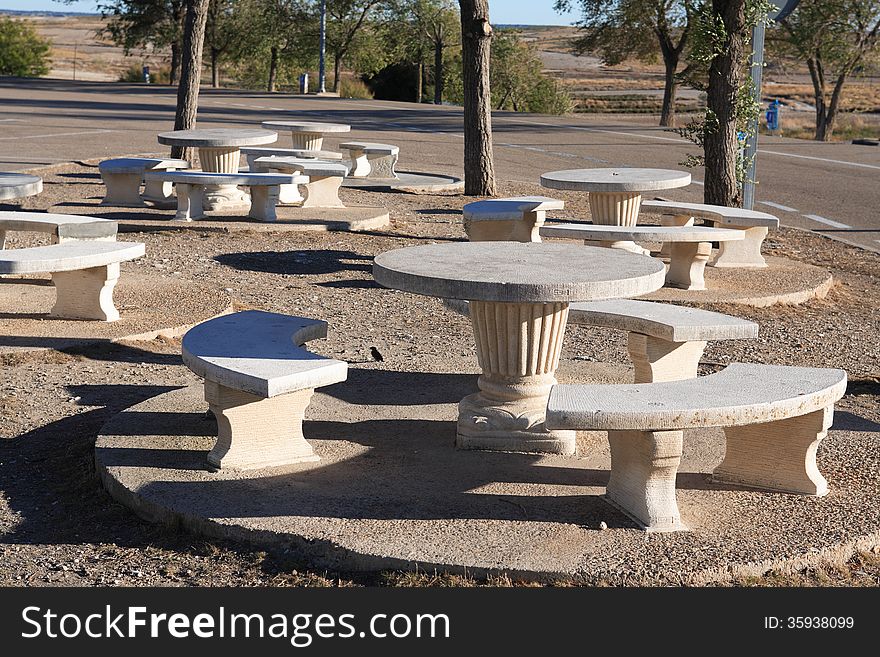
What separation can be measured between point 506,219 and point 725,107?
8.09 feet

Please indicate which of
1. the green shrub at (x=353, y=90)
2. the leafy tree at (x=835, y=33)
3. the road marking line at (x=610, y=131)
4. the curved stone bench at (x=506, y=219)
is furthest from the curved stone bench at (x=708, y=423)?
the green shrub at (x=353, y=90)

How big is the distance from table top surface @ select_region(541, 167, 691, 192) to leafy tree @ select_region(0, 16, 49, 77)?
38018 millimetres

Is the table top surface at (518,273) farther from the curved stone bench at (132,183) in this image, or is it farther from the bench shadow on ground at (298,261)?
the curved stone bench at (132,183)

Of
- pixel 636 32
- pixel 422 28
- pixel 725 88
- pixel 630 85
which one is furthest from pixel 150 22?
pixel 630 85

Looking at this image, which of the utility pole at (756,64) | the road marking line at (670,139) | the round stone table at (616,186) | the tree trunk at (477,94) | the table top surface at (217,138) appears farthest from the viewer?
the road marking line at (670,139)

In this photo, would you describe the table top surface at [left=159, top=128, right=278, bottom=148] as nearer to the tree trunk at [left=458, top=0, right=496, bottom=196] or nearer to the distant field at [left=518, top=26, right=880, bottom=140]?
the tree trunk at [left=458, top=0, right=496, bottom=196]

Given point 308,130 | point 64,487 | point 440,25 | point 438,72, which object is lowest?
point 64,487

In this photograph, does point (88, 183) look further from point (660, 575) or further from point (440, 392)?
point (660, 575)

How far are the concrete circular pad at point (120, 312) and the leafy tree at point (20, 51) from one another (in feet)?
126

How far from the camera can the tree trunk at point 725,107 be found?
10.9 meters

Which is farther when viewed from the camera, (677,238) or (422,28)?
(422,28)

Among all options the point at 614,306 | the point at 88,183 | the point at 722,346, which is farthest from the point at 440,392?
the point at 88,183

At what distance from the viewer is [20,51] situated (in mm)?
44844

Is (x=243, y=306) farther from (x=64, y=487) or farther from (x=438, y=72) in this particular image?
(x=438, y=72)
